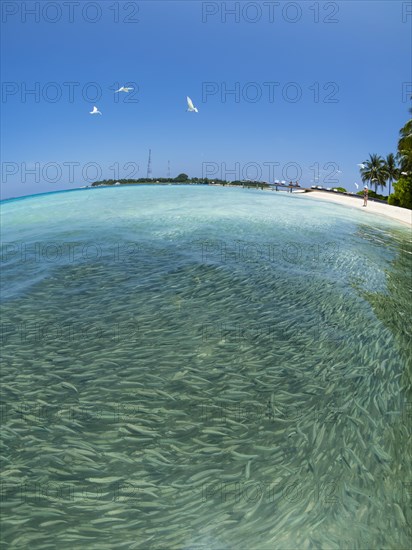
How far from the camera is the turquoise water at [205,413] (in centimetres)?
257

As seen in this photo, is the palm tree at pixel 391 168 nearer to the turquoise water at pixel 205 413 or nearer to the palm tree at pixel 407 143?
the palm tree at pixel 407 143

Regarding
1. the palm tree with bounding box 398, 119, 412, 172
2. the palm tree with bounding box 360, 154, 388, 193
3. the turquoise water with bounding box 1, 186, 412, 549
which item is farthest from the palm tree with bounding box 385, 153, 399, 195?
the turquoise water with bounding box 1, 186, 412, 549

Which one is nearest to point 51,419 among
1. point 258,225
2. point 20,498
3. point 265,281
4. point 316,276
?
point 20,498

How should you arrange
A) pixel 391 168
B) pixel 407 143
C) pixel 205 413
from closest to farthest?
pixel 205 413 < pixel 407 143 < pixel 391 168

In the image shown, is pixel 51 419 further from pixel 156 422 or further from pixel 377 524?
pixel 377 524

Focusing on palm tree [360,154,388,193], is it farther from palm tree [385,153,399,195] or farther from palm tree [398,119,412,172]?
palm tree [398,119,412,172]

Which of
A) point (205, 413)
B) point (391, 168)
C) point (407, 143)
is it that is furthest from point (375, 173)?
point (205, 413)

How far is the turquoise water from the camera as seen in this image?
8.45 feet

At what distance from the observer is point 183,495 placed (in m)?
2.79

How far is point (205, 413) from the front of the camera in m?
3.81

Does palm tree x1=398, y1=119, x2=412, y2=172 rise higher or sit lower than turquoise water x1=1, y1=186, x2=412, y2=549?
higher

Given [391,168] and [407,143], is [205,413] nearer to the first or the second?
[407,143]

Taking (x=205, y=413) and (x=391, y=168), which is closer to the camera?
(x=205, y=413)

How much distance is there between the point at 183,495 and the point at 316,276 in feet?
24.9
